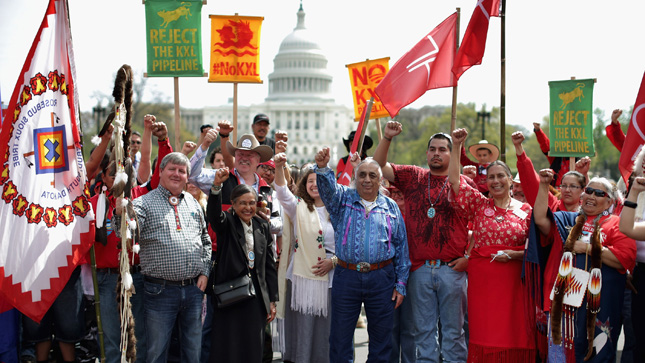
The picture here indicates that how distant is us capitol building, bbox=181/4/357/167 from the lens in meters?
111

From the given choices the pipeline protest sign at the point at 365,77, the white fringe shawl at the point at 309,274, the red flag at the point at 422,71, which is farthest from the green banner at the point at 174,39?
the white fringe shawl at the point at 309,274

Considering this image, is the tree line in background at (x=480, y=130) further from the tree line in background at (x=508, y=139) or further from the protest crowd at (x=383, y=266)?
the protest crowd at (x=383, y=266)

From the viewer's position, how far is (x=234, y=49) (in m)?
8.71

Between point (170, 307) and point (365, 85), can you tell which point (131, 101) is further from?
point (365, 85)

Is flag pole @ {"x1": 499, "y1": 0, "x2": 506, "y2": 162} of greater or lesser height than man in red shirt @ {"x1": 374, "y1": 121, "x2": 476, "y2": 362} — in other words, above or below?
above

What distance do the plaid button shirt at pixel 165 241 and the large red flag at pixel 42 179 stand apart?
20.6 inches

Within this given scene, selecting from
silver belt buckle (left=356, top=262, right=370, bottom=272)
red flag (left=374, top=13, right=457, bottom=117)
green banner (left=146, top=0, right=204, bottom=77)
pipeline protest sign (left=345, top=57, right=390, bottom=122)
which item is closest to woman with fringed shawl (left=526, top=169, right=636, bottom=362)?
silver belt buckle (left=356, top=262, right=370, bottom=272)

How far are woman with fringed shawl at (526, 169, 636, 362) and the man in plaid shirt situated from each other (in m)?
2.63

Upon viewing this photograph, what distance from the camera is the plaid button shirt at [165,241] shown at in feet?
16.9

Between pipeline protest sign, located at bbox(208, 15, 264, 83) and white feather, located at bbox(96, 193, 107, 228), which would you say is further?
pipeline protest sign, located at bbox(208, 15, 264, 83)

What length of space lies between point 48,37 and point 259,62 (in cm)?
430

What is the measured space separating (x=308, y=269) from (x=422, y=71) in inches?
89.4

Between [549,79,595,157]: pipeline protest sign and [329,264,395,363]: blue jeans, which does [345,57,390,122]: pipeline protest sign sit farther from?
[329,264,395,363]: blue jeans

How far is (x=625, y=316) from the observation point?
238 inches
